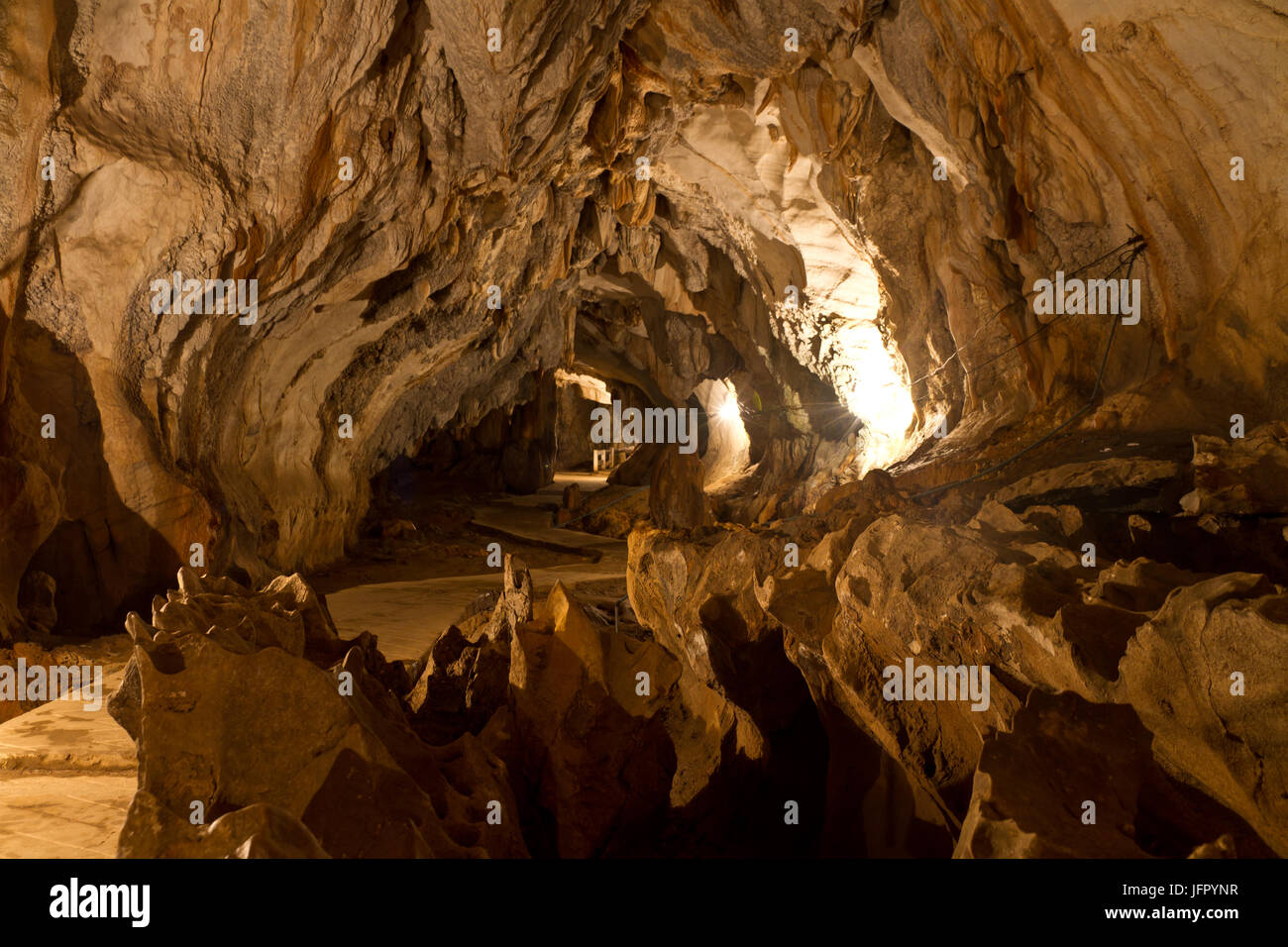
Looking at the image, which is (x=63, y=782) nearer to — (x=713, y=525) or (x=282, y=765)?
(x=282, y=765)

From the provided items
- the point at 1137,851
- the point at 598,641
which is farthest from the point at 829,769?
the point at 1137,851

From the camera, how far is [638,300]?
15852mm

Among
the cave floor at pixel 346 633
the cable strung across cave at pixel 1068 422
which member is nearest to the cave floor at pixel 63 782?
the cave floor at pixel 346 633

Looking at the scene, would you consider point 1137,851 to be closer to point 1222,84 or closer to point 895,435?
point 1222,84

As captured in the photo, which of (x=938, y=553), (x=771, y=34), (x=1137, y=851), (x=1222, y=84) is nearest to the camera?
(x=1137, y=851)

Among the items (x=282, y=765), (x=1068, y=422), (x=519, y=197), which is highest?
(x=519, y=197)

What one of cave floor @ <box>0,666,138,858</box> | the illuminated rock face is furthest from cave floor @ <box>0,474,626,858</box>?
the illuminated rock face

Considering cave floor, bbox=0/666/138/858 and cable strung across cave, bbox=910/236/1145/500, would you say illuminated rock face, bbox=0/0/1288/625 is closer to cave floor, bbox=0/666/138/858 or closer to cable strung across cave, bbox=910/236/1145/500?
cable strung across cave, bbox=910/236/1145/500

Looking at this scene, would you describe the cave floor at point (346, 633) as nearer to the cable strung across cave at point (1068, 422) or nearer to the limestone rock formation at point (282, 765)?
the limestone rock formation at point (282, 765)

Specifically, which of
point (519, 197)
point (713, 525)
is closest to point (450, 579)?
point (713, 525)

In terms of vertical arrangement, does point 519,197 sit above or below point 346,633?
above

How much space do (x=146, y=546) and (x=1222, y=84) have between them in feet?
27.5

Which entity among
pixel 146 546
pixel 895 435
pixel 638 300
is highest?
pixel 638 300

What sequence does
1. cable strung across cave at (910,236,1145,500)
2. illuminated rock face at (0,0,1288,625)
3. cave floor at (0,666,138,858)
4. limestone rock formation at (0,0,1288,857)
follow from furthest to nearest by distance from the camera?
cable strung across cave at (910,236,1145,500), illuminated rock face at (0,0,1288,625), cave floor at (0,666,138,858), limestone rock formation at (0,0,1288,857)
